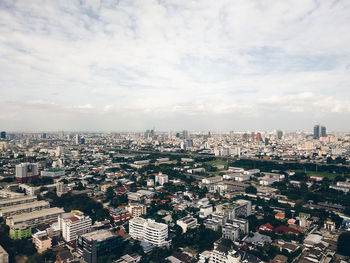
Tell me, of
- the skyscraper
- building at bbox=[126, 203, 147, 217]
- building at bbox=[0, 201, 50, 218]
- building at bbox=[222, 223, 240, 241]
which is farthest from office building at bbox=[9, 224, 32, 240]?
the skyscraper

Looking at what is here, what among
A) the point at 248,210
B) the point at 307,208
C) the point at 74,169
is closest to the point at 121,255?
the point at 248,210

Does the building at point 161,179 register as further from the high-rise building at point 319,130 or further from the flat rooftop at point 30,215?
the high-rise building at point 319,130

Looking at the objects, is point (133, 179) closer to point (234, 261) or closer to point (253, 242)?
point (253, 242)

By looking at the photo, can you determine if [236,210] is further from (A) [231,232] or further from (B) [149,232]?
(B) [149,232]

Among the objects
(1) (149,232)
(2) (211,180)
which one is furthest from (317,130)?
(1) (149,232)

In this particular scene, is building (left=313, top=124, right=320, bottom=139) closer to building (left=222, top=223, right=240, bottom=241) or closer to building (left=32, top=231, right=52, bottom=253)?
building (left=222, top=223, right=240, bottom=241)
